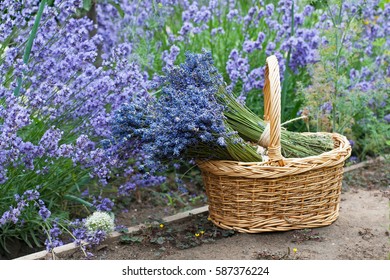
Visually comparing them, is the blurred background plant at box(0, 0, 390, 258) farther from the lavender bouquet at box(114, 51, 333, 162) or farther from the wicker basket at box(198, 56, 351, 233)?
the wicker basket at box(198, 56, 351, 233)

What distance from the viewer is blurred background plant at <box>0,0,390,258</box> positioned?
9.93 ft

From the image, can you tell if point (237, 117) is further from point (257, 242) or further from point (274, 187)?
point (257, 242)

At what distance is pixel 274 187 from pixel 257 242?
30 centimetres

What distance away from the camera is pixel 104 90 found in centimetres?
326

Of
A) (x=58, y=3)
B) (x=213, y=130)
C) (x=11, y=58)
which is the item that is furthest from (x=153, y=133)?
(x=58, y=3)

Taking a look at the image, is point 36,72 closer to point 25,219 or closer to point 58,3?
point 58,3

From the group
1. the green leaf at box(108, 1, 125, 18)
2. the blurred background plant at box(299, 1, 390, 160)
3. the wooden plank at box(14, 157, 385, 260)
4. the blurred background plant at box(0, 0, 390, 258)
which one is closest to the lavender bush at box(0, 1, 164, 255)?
the blurred background plant at box(0, 0, 390, 258)

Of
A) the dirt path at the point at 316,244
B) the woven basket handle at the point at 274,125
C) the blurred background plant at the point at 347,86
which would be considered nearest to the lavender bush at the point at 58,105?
the dirt path at the point at 316,244

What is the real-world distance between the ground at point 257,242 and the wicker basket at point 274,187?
0.21ft

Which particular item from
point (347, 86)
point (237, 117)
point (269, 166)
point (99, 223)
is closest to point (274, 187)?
point (269, 166)

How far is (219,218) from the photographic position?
124 inches

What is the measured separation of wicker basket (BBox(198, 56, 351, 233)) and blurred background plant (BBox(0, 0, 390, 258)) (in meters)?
0.35

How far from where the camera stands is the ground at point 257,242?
285 cm

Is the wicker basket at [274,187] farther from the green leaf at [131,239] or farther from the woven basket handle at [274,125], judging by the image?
the green leaf at [131,239]
